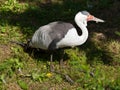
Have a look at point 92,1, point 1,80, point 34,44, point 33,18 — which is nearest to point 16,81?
point 1,80

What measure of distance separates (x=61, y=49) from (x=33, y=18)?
213 centimetres

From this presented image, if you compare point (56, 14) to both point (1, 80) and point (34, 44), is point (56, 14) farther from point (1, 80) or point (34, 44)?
point (1, 80)

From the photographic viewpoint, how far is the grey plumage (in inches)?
286

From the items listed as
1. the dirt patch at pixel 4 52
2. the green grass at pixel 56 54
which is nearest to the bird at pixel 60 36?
the green grass at pixel 56 54

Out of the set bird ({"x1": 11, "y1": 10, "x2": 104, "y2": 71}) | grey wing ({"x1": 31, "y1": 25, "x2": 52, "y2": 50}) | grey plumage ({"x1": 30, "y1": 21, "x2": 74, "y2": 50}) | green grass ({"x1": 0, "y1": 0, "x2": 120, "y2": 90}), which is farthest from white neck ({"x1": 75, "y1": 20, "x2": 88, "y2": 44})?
grey wing ({"x1": 31, "y1": 25, "x2": 52, "y2": 50})

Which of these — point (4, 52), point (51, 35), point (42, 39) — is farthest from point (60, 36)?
point (4, 52)

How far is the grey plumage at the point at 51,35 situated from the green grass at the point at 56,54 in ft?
1.42

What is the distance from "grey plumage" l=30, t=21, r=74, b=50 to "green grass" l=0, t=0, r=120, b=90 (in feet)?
1.42

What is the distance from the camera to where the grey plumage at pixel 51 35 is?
727 centimetres

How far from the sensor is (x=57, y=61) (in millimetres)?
7844

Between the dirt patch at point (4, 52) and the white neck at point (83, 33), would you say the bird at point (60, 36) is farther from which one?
the dirt patch at point (4, 52)

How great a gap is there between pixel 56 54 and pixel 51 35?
2.52 ft

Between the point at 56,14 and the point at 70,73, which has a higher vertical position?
the point at 56,14

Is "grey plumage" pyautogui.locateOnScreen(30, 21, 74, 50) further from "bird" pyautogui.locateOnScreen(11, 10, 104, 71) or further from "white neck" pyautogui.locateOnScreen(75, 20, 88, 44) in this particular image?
"white neck" pyautogui.locateOnScreen(75, 20, 88, 44)
